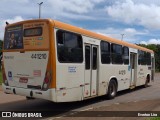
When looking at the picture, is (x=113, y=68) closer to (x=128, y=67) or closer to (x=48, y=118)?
(x=128, y=67)

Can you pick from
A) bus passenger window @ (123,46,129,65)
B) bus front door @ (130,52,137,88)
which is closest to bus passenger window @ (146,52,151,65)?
bus front door @ (130,52,137,88)

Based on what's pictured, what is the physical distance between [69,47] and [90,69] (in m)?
1.94

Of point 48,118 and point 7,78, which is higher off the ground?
point 7,78

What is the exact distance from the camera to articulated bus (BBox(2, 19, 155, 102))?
10250 mm

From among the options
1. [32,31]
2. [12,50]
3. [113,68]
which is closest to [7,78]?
[12,50]

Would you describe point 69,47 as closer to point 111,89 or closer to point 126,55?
point 111,89

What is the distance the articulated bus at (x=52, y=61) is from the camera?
1025cm

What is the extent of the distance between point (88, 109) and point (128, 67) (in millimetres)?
6336

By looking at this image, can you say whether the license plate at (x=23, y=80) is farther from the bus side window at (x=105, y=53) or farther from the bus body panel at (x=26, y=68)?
the bus side window at (x=105, y=53)

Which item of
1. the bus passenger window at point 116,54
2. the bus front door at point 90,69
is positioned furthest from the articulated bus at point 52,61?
the bus passenger window at point 116,54

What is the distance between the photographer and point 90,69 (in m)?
12.6

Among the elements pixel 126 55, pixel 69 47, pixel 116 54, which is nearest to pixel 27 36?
pixel 69 47

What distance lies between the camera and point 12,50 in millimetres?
11422

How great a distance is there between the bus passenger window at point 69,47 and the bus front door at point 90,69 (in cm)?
66
